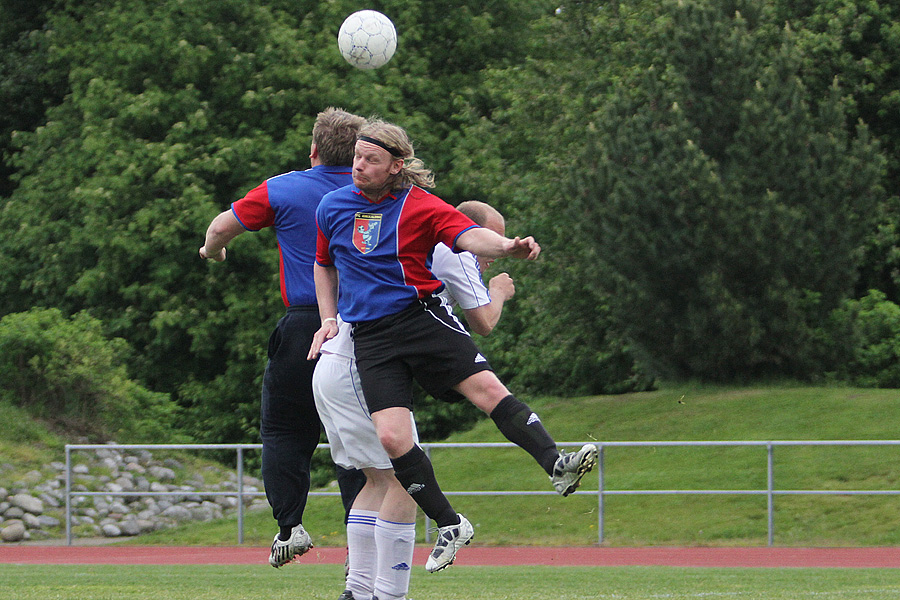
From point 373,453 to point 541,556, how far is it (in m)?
8.97

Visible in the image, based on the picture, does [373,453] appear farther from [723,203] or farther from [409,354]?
[723,203]

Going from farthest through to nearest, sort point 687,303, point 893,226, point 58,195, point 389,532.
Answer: point 58,195 → point 893,226 → point 687,303 → point 389,532

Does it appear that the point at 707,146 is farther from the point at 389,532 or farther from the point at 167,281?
the point at 389,532

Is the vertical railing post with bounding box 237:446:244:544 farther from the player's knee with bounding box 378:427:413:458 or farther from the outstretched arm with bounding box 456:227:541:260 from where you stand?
the outstretched arm with bounding box 456:227:541:260

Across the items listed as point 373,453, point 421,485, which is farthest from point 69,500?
point 421,485

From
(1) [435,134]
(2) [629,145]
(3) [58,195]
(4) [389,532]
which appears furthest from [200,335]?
(4) [389,532]

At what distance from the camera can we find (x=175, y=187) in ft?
82.1

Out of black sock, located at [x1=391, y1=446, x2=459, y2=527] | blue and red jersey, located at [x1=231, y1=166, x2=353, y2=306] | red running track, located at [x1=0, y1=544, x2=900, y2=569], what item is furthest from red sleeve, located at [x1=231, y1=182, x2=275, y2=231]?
red running track, located at [x1=0, y1=544, x2=900, y2=569]

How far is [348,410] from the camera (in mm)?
5383

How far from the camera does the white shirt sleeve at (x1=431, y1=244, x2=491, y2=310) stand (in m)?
5.62

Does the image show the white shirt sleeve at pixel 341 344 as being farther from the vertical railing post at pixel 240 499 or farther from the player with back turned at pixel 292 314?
the vertical railing post at pixel 240 499

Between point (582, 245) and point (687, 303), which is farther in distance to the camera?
point (582, 245)

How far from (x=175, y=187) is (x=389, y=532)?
20639 mm

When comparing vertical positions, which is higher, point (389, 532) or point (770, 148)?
point (770, 148)
